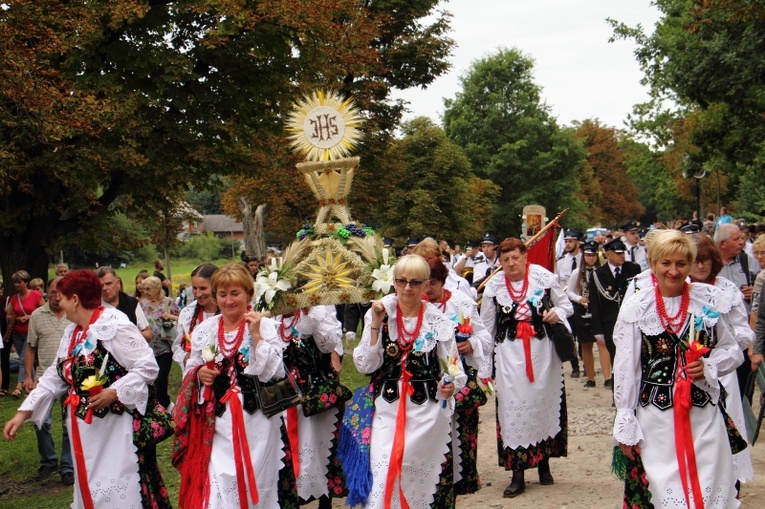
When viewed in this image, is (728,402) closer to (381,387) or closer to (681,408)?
(681,408)

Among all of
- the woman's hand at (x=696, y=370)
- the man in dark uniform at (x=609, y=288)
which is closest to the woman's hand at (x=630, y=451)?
the woman's hand at (x=696, y=370)

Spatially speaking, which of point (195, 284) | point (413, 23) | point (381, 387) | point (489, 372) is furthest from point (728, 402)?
point (413, 23)

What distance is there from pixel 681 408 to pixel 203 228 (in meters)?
105

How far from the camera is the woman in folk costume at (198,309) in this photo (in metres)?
7.50

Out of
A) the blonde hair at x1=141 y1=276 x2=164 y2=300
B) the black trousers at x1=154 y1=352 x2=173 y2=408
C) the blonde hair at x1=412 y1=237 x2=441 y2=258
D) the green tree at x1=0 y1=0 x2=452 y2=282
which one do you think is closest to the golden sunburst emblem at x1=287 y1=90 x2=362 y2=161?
the blonde hair at x1=412 y1=237 x2=441 y2=258

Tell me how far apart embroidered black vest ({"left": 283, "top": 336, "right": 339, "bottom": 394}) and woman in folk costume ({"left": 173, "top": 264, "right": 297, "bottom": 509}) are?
1.19 m

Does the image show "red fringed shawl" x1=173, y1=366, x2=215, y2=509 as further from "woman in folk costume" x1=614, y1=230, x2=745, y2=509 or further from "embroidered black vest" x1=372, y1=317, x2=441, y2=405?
"woman in folk costume" x1=614, y1=230, x2=745, y2=509

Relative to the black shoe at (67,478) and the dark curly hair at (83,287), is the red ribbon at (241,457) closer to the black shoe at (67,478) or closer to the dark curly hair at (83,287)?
the dark curly hair at (83,287)

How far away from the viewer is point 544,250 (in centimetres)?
1289

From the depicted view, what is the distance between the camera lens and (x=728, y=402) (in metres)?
7.27

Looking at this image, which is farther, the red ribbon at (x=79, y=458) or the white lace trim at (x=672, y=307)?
the red ribbon at (x=79, y=458)

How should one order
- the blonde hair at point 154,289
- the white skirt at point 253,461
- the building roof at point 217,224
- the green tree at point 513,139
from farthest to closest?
the building roof at point 217,224
the green tree at point 513,139
the blonde hair at point 154,289
the white skirt at point 253,461

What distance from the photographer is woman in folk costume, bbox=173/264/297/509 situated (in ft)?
19.0

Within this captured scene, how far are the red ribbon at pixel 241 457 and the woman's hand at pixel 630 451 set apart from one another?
2.33m
